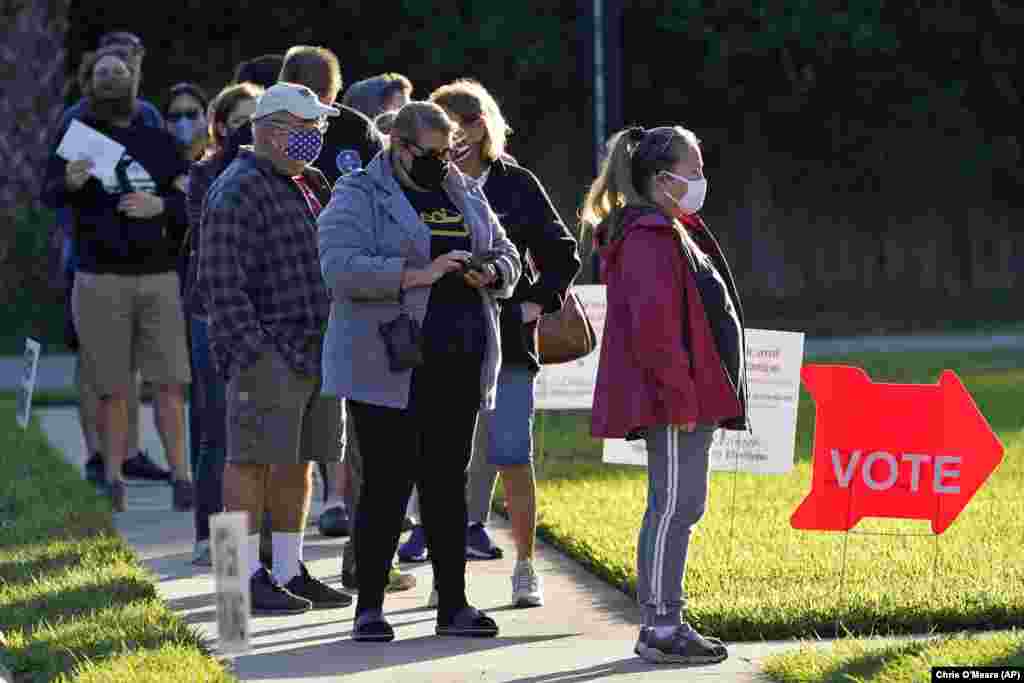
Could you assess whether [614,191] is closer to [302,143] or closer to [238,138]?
[302,143]

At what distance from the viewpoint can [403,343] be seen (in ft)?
23.6

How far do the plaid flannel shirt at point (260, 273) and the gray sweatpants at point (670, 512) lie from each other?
1576 millimetres

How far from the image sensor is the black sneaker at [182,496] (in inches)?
437

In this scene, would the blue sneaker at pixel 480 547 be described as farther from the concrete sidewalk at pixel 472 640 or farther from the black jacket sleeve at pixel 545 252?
the black jacket sleeve at pixel 545 252

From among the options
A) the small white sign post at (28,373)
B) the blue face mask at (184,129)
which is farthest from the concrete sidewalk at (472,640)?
the blue face mask at (184,129)

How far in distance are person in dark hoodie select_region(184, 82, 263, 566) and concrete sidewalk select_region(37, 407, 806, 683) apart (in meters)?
0.29

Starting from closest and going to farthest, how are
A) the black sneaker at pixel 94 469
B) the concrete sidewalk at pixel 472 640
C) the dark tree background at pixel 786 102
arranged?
the concrete sidewalk at pixel 472 640 → the black sneaker at pixel 94 469 → the dark tree background at pixel 786 102

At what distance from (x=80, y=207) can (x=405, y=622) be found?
433cm

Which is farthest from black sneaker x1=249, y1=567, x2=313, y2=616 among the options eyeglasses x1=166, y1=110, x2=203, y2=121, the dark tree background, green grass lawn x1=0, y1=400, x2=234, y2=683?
the dark tree background

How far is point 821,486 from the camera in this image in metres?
7.78

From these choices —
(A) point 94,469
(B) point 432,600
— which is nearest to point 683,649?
(B) point 432,600

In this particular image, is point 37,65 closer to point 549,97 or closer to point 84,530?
point 549,97

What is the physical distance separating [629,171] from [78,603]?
2.63 m

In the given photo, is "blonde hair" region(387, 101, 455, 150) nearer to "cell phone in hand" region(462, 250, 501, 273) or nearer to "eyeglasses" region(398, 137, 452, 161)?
"eyeglasses" region(398, 137, 452, 161)
